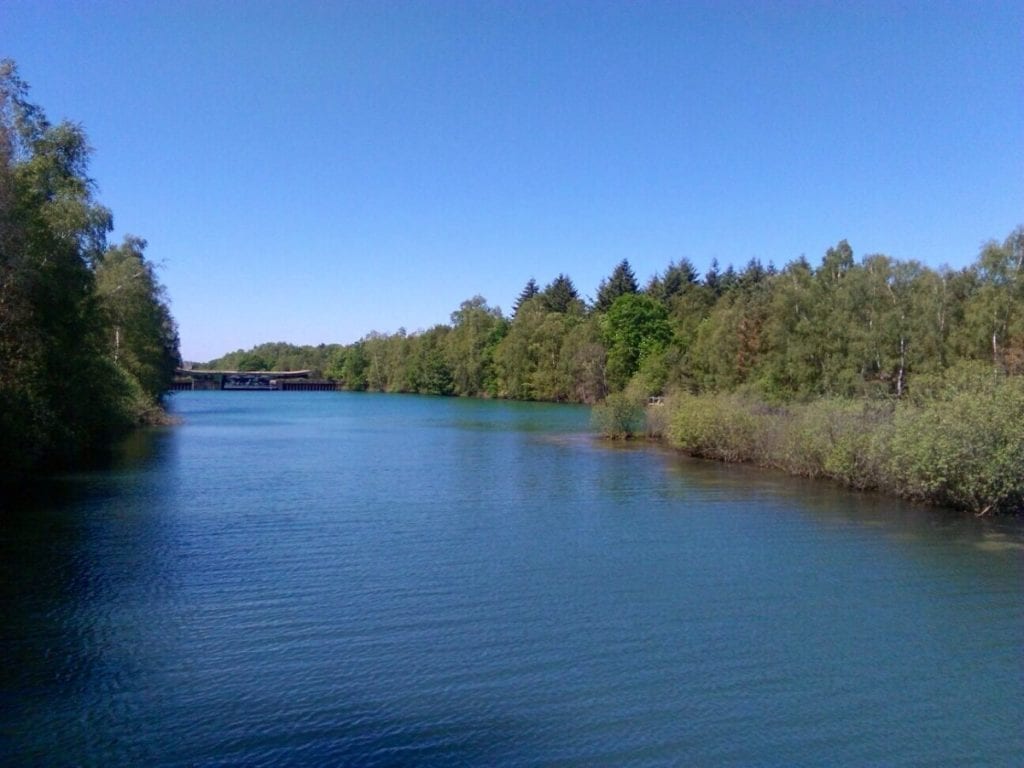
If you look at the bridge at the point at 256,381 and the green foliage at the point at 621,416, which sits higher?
the bridge at the point at 256,381

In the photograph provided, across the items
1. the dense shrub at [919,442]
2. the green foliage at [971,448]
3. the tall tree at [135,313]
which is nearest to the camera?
the green foliage at [971,448]

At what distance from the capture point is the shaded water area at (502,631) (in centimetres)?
1065

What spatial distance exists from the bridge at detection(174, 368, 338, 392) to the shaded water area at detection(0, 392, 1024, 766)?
148m

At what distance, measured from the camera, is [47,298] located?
29.1 m

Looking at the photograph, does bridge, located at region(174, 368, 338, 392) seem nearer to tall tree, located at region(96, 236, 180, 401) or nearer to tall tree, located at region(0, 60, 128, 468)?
tall tree, located at region(96, 236, 180, 401)

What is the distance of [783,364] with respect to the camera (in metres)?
53.0

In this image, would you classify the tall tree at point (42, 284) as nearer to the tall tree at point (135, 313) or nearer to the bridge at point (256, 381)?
the tall tree at point (135, 313)

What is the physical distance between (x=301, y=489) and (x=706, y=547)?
51.1ft

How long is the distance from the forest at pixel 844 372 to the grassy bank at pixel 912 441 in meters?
0.05

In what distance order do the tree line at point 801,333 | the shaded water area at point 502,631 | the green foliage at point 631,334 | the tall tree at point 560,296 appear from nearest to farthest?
1. the shaded water area at point 502,631
2. the tree line at point 801,333
3. the green foliage at point 631,334
4. the tall tree at point 560,296

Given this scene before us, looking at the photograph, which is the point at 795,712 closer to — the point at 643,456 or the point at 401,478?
the point at 401,478

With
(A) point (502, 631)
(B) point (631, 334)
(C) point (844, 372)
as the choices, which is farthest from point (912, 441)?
(B) point (631, 334)

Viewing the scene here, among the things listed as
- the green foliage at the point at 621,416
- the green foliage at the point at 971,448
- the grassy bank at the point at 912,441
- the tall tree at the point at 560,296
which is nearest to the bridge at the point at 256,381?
the tall tree at the point at 560,296

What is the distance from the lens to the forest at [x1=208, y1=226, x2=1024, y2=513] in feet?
86.3
